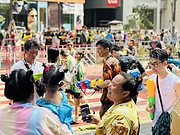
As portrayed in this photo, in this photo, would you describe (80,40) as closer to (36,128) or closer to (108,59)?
(108,59)

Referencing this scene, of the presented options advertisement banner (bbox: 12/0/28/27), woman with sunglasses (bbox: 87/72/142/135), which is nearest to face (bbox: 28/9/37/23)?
advertisement banner (bbox: 12/0/28/27)

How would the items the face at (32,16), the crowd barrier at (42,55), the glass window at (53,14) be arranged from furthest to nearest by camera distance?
the glass window at (53,14)
the face at (32,16)
the crowd barrier at (42,55)

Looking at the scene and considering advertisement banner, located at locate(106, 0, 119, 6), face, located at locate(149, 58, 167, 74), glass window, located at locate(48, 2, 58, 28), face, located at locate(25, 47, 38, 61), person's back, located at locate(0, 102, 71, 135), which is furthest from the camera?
advertisement banner, located at locate(106, 0, 119, 6)

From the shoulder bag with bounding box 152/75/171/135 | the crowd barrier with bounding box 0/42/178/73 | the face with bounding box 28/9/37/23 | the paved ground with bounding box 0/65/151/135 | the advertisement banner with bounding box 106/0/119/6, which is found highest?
the advertisement banner with bounding box 106/0/119/6

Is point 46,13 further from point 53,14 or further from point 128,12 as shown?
point 128,12

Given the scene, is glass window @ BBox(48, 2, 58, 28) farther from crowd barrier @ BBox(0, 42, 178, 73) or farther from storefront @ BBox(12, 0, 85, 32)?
crowd barrier @ BBox(0, 42, 178, 73)

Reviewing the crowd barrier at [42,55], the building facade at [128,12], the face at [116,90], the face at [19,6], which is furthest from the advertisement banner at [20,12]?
the face at [116,90]

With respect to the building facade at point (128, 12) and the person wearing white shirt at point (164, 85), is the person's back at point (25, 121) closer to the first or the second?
the person wearing white shirt at point (164, 85)

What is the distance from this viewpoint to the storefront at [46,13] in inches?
1358

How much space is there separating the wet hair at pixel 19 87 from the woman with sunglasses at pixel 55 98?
0.32 meters

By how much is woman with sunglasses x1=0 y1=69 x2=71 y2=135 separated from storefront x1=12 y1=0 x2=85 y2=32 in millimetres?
32236

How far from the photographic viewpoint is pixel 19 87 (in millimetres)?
2557

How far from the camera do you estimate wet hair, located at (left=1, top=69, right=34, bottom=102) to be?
8.38 ft

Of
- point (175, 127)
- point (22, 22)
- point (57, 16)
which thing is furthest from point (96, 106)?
point (57, 16)
